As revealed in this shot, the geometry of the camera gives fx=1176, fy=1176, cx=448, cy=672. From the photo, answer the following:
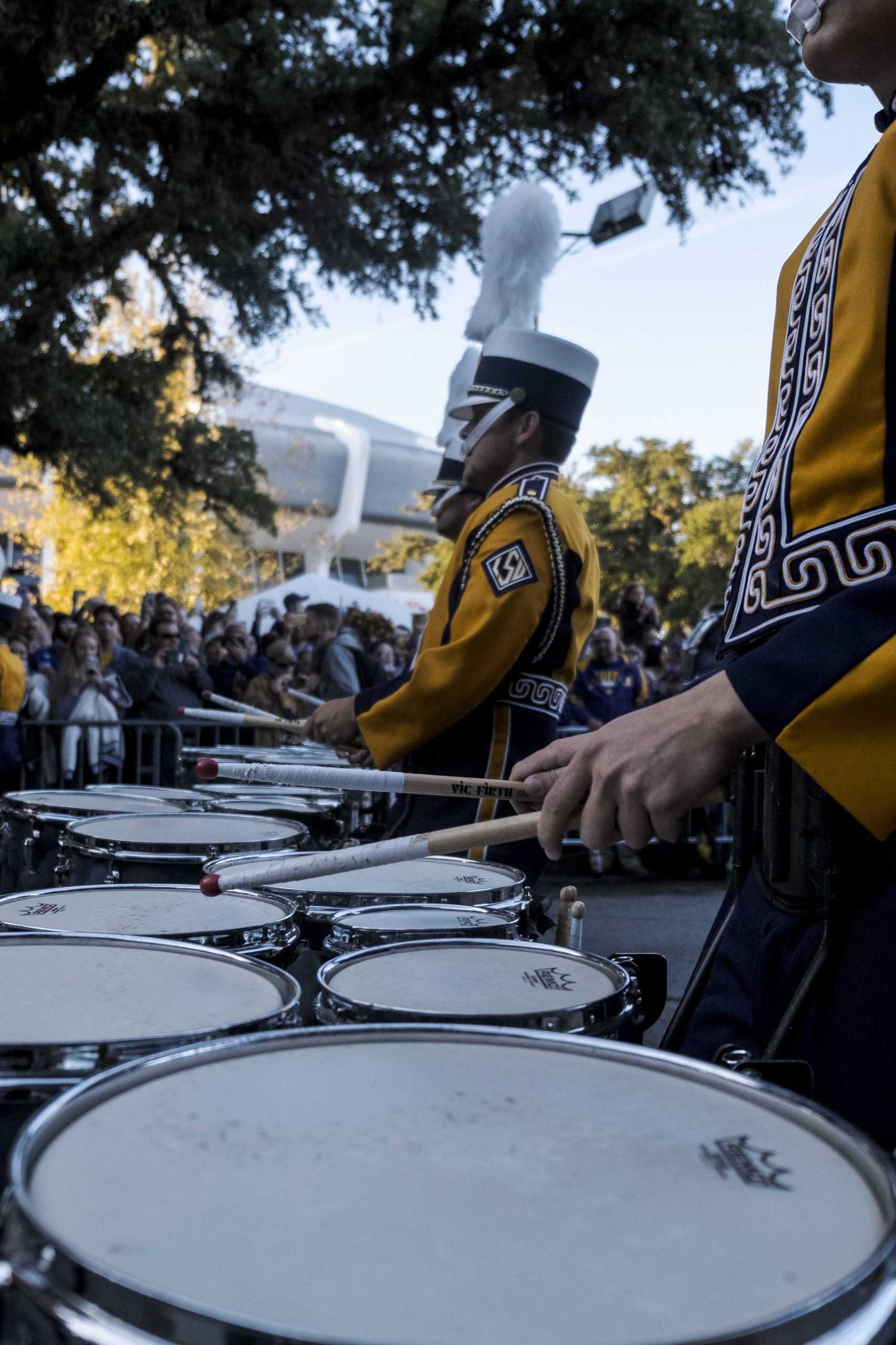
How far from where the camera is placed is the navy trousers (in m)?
1.29

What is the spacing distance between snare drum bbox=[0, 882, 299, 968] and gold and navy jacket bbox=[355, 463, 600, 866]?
3.37 feet

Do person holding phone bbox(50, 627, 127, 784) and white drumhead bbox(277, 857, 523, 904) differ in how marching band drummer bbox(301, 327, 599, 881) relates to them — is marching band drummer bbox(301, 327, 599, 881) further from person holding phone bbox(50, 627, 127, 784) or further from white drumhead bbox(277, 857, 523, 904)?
person holding phone bbox(50, 627, 127, 784)

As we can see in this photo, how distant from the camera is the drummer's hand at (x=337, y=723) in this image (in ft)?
10.8

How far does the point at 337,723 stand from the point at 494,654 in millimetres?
593

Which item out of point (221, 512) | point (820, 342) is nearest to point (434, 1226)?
point (820, 342)

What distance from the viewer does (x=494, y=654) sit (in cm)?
293

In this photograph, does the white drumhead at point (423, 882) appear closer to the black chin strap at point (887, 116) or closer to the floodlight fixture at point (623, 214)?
the black chin strap at point (887, 116)

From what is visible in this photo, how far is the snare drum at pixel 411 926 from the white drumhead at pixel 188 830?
0.59m

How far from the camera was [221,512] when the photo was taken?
14.9 meters

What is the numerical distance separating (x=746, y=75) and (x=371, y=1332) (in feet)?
40.9

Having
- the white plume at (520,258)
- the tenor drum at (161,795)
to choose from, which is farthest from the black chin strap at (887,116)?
the white plume at (520,258)

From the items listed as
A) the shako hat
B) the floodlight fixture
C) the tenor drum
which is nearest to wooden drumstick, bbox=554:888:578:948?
the tenor drum

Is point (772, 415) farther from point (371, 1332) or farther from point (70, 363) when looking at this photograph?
point (70, 363)

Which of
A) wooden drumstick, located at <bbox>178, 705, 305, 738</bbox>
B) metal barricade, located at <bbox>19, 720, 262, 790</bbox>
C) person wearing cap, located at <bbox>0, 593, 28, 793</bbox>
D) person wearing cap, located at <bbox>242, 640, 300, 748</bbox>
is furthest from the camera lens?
person wearing cap, located at <bbox>242, 640, 300, 748</bbox>
